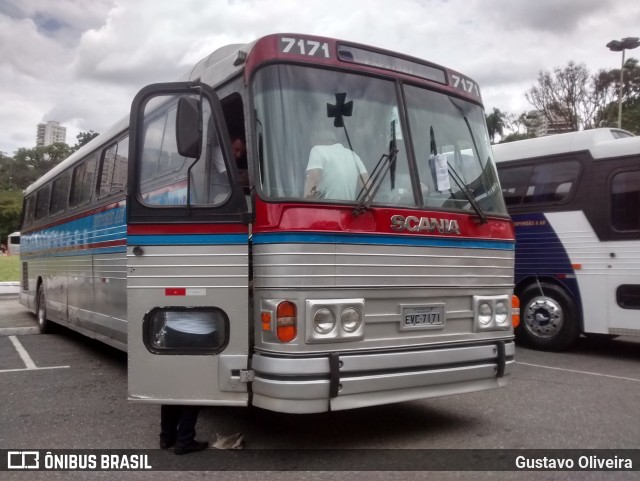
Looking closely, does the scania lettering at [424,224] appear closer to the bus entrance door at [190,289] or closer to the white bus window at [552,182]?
the bus entrance door at [190,289]

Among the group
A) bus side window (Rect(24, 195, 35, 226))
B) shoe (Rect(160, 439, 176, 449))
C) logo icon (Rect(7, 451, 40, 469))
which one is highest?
bus side window (Rect(24, 195, 35, 226))

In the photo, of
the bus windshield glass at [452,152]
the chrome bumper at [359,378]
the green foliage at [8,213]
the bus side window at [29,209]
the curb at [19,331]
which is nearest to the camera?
the chrome bumper at [359,378]

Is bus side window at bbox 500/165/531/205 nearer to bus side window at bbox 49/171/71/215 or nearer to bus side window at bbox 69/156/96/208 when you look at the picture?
bus side window at bbox 69/156/96/208

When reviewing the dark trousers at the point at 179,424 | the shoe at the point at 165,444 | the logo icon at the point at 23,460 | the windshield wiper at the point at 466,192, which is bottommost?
the logo icon at the point at 23,460

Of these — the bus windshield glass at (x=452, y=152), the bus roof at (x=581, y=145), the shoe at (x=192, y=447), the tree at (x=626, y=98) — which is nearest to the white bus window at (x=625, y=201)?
the bus roof at (x=581, y=145)

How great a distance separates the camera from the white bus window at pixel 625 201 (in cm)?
893

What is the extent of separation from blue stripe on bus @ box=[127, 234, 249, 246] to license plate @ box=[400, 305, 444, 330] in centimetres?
136

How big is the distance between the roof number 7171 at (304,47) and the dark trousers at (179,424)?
280cm

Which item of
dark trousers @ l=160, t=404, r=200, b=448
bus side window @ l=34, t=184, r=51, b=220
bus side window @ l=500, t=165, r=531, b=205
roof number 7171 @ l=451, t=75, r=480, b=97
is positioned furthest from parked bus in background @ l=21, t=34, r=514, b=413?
bus side window @ l=34, t=184, r=51, b=220

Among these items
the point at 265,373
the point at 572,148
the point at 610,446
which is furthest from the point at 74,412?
the point at 572,148

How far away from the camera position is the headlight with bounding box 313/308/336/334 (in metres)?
4.52

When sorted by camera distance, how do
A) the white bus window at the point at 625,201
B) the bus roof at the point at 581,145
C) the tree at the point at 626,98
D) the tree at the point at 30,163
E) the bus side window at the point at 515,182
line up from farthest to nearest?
the tree at the point at 30,163 < the tree at the point at 626,98 < the bus side window at the point at 515,182 < the bus roof at the point at 581,145 < the white bus window at the point at 625,201

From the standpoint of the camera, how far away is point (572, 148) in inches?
385

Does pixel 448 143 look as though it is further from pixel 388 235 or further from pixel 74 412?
pixel 74 412
